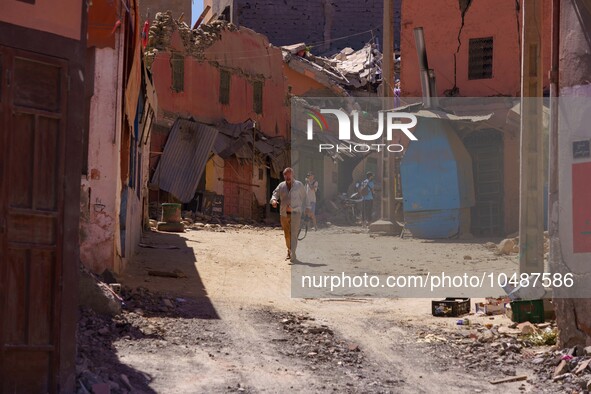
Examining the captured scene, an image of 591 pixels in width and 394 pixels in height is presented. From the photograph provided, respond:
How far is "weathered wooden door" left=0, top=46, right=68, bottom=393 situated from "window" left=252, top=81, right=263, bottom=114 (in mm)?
26644

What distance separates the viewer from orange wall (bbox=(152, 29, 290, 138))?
28.3 metres

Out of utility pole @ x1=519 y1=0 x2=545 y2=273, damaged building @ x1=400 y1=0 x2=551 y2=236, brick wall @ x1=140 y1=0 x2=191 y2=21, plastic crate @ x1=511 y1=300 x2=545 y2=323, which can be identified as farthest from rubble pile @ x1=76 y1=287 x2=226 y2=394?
brick wall @ x1=140 y1=0 x2=191 y2=21

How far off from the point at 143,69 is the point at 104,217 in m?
4.19

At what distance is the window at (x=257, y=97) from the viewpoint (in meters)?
32.6

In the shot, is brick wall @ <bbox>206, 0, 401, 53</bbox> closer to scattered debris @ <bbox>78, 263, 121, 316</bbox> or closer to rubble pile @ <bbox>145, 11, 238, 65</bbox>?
rubble pile @ <bbox>145, 11, 238, 65</bbox>

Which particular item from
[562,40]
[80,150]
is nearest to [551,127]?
[562,40]

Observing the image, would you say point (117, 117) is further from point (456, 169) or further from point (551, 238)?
point (456, 169)

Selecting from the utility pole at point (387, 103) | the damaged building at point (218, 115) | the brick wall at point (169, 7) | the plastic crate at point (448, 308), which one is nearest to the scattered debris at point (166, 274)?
the plastic crate at point (448, 308)

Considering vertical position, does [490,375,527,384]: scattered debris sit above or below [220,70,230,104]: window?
below

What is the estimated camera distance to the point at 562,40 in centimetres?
801

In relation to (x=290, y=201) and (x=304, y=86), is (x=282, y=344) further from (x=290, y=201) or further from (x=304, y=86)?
(x=304, y=86)

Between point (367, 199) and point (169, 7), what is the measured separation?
14829 mm

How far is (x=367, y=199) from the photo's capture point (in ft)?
89.2

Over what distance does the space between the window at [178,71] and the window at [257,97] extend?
4.27 meters
